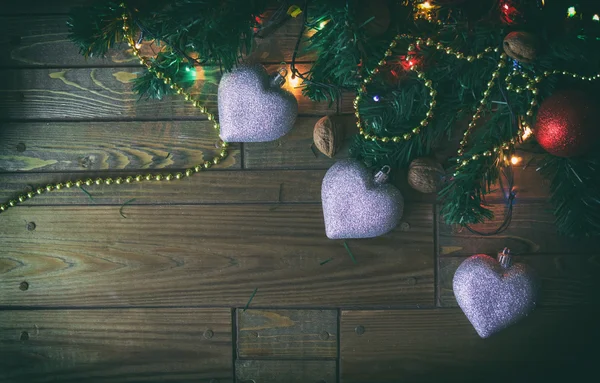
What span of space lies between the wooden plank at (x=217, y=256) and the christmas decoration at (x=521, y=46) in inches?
15.8

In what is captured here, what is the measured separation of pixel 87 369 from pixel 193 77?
30.8 inches

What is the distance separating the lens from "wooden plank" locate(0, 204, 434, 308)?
1.16 m

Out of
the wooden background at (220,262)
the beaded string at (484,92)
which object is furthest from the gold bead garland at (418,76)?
the wooden background at (220,262)

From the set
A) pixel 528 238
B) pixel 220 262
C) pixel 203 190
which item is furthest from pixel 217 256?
pixel 528 238

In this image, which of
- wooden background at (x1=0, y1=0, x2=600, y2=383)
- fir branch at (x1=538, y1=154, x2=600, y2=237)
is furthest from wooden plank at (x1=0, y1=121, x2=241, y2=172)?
fir branch at (x1=538, y1=154, x2=600, y2=237)

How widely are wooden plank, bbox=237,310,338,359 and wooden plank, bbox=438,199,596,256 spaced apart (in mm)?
378

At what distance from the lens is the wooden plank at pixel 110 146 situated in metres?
1.15

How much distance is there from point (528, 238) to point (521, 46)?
1.59 feet

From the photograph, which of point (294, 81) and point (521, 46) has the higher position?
point (521, 46)

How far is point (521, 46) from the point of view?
0.91 meters

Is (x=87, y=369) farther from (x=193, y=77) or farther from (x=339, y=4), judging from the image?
(x=339, y=4)

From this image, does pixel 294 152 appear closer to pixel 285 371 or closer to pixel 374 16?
pixel 374 16

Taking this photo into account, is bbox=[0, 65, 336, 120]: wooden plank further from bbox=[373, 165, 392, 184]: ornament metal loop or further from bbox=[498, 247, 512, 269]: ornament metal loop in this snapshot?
bbox=[498, 247, 512, 269]: ornament metal loop

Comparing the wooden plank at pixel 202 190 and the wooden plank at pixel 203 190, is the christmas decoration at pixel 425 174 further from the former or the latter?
the wooden plank at pixel 203 190
